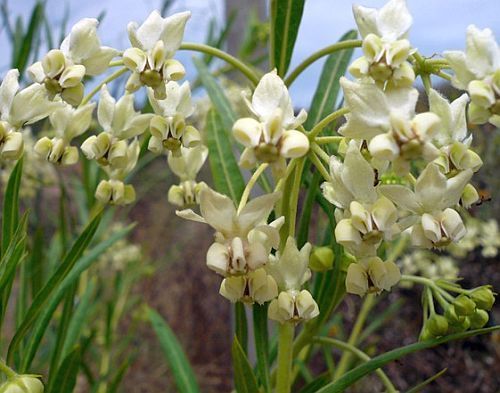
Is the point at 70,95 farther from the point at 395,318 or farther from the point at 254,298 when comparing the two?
the point at 395,318

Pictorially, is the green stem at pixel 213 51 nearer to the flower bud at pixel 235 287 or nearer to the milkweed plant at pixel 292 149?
the milkweed plant at pixel 292 149

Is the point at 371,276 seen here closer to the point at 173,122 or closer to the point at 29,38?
the point at 173,122

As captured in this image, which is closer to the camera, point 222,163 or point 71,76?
point 71,76

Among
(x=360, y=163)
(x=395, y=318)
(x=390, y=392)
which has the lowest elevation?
(x=395, y=318)

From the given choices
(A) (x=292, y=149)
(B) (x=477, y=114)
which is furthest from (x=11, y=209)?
(B) (x=477, y=114)

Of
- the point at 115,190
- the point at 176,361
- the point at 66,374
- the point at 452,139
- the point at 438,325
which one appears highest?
A: the point at 452,139

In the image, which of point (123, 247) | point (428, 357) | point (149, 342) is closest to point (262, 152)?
point (123, 247)

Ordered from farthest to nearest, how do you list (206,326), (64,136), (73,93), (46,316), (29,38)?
(206,326)
(29,38)
(46,316)
(64,136)
(73,93)
